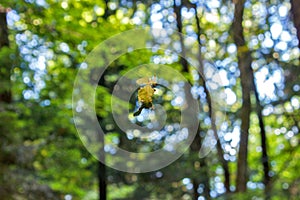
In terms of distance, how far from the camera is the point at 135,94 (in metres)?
4.88

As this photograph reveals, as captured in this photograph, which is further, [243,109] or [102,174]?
[102,174]

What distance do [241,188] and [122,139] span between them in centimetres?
211

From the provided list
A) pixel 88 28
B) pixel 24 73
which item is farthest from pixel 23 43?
pixel 88 28

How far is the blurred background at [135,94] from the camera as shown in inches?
178

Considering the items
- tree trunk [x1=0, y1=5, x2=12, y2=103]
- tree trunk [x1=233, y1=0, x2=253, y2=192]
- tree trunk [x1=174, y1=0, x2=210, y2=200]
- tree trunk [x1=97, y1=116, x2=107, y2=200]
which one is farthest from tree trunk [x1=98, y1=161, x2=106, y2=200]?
tree trunk [x1=233, y1=0, x2=253, y2=192]

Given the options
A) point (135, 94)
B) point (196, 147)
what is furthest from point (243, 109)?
point (135, 94)

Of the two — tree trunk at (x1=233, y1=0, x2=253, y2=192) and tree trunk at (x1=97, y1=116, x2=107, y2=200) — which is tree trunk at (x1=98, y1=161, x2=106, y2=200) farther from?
tree trunk at (x1=233, y1=0, x2=253, y2=192)

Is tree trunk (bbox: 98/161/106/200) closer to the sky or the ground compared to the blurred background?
closer to the ground

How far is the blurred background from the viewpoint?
451 centimetres

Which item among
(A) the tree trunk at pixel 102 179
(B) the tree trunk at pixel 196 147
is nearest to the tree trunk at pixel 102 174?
(A) the tree trunk at pixel 102 179

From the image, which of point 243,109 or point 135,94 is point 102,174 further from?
point 243,109

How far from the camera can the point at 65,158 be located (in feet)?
17.2

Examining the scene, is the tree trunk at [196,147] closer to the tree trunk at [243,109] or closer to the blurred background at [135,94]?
the blurred background at [135,94]

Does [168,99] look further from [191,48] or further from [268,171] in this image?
[268,171]
